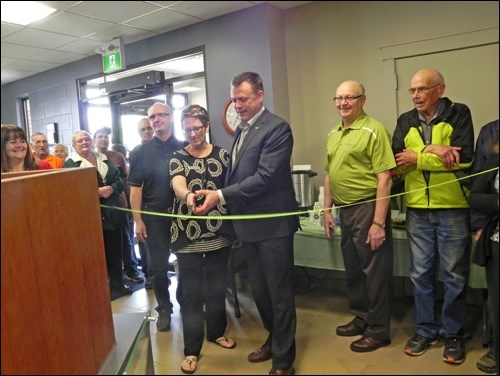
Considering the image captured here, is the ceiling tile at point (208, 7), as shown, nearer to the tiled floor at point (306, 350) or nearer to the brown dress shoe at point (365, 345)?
the tiled floor at point (306, 350)

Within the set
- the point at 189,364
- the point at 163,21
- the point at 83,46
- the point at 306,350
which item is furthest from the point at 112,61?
the point at 306,350

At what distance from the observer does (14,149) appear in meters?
0.80

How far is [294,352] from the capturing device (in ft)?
2.99

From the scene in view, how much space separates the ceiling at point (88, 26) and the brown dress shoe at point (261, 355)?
0.72 metres

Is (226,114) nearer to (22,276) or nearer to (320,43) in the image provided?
(320,43)

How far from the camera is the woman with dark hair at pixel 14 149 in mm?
Result: 787

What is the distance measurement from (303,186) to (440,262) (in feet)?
1.84

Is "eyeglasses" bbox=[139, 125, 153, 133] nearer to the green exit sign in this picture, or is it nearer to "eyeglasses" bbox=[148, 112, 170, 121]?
"eyeglasses" bbox=[148, 112, 170, 121]

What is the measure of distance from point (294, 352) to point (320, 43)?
701 mm

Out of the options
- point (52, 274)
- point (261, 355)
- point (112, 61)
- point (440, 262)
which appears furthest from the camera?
point (440, 262)

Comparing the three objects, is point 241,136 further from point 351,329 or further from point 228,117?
point 228,117

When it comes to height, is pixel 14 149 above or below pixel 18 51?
below

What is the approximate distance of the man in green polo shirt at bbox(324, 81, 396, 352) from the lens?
123 cm

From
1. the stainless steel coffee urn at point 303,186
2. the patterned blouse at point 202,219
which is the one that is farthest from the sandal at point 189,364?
the stainless steel coffee urn at point 303,186
